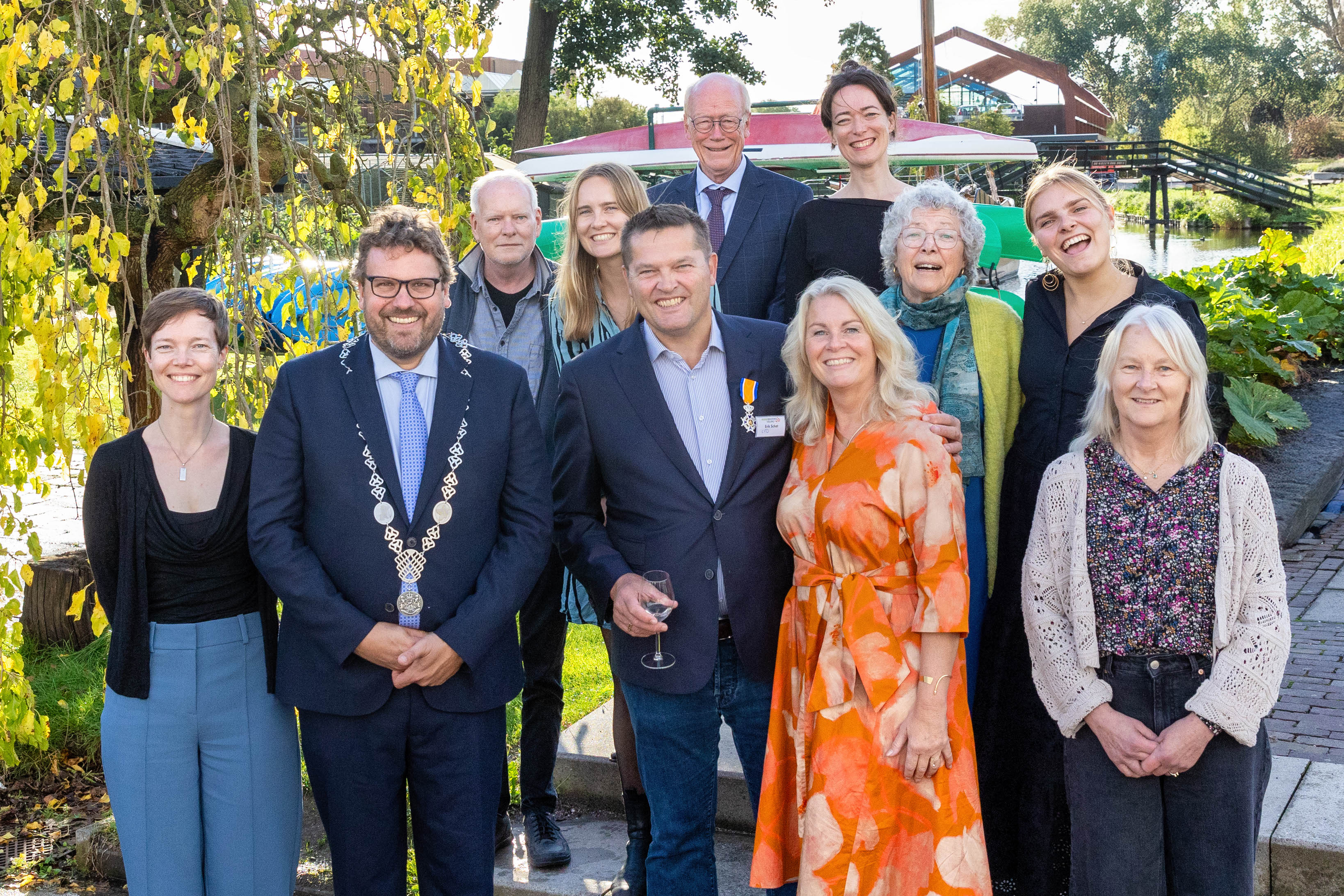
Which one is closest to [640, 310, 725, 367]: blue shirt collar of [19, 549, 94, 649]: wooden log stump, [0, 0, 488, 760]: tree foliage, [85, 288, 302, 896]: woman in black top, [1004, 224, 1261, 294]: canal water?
[85, 288, 302, 896]: woman in black top

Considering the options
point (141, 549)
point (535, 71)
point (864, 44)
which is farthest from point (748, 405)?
point (864, 44)

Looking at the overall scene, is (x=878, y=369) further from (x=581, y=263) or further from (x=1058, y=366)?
(x=581, y=263)

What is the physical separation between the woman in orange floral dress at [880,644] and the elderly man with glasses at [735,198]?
1.17m

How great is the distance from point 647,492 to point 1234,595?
1.35 meters

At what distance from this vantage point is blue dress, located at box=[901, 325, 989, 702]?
3.07 m

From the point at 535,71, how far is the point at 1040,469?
15233 millimetres

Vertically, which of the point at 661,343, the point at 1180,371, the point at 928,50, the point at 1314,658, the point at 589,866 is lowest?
the point at 589,866

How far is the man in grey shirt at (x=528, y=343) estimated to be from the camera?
366cm

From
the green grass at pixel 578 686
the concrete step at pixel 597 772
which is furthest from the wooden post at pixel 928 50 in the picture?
the concrete step at pixel 597 772

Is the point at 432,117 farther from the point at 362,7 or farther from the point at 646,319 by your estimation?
the point at 646,319

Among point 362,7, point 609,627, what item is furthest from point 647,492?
point 362,7

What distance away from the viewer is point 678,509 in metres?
→ 2.85

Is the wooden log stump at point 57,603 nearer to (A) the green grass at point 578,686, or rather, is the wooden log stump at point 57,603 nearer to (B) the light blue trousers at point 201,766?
(A) the green grass at point 578,686

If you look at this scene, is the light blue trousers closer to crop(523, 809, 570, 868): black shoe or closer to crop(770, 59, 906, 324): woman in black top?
crop(523, 809, 570, 868): black shoe
